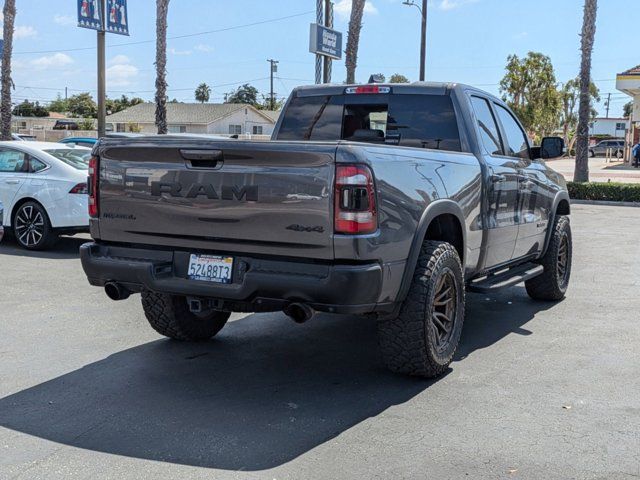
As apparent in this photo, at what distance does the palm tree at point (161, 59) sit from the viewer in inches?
1031

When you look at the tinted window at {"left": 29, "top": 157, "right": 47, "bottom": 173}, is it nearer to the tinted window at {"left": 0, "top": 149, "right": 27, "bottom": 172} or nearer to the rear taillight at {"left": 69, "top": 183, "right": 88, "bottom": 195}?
the tinted window at {"left": 0, "top": 149, "right": 27, "bottom": 172}

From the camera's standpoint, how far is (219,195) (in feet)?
15.4

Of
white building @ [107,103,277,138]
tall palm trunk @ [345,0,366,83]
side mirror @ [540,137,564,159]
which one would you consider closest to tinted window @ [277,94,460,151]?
side mirror @ [540,137,564,159]

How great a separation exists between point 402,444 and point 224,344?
2.39m

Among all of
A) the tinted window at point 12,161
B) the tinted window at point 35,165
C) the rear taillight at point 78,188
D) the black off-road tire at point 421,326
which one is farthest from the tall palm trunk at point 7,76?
the black off-road tire at point 421,326

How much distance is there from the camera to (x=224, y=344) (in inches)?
245

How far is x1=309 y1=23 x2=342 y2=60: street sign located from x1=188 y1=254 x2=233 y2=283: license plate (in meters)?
14.9

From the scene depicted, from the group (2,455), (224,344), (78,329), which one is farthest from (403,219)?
(78,329)

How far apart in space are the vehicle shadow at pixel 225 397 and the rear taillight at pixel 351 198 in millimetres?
1141

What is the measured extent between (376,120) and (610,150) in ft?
176

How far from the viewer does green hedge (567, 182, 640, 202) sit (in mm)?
21234

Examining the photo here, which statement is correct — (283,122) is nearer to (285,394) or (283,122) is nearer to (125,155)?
(125,155)

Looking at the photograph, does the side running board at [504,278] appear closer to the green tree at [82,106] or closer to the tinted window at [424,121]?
the tinted window at [424,121]

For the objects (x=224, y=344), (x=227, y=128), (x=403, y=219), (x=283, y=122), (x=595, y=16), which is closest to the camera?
(x=403, y=219)
